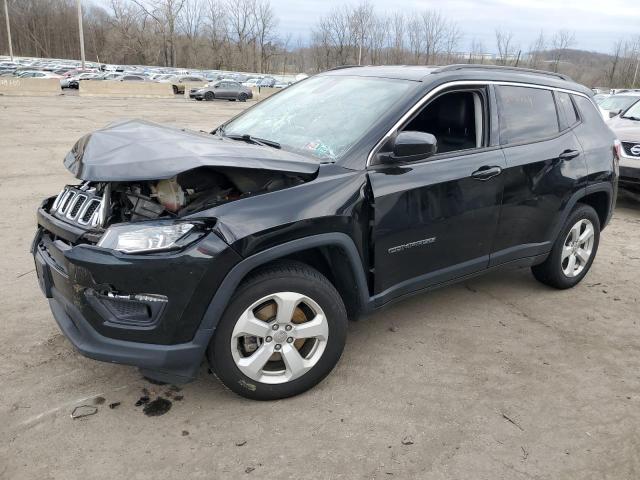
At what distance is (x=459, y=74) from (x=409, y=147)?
94 cm

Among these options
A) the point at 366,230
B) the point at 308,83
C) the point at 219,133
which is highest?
the point at 308,83

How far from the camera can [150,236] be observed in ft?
8.59

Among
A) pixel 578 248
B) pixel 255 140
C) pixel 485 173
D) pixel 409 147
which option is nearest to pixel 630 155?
pixel 578 248

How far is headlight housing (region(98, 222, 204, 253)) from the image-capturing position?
8.51 feet

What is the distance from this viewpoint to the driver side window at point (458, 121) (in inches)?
149

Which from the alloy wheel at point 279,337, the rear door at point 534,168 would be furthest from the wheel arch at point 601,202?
the alloy wheel at point 279,337

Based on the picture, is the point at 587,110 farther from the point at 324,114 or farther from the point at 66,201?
the point at 66,201

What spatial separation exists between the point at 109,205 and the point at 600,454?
9.38ft

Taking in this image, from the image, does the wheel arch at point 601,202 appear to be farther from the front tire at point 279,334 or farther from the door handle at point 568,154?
the front tire at point 279,334

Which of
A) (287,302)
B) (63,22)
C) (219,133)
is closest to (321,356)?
(287,302)

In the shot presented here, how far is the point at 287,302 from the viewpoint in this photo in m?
2.87

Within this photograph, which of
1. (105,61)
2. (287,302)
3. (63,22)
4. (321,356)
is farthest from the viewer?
(63,22)

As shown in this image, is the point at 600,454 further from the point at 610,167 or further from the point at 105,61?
the point at 105,61

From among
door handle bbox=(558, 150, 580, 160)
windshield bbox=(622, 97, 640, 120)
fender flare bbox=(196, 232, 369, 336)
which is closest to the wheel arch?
door handle bbox=(558, 150, 580, 160)
